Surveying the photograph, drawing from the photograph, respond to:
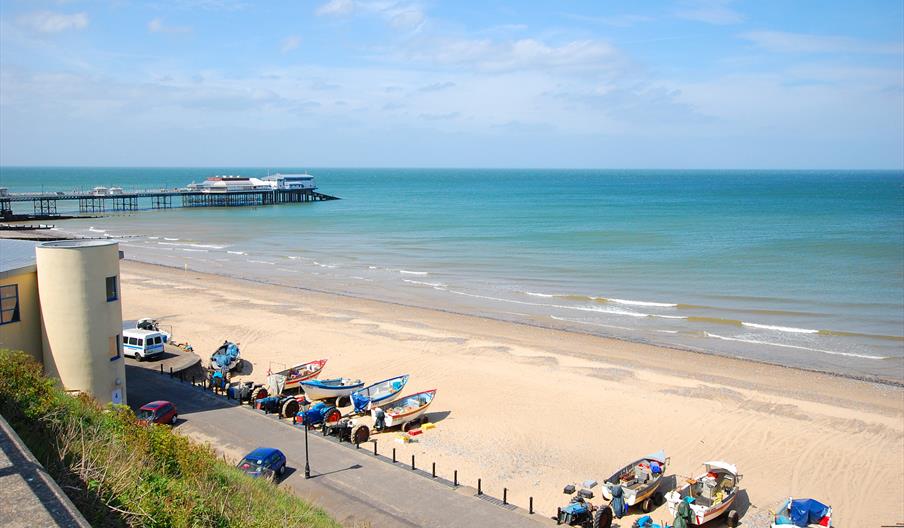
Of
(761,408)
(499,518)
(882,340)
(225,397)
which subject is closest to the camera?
(499,518)

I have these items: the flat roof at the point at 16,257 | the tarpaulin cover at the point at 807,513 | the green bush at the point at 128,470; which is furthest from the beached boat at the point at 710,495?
the flat roof at the point at 16,257

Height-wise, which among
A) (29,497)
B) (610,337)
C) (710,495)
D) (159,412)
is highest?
(29,497)

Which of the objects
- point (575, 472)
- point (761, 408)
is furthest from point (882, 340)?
point (575, 472)

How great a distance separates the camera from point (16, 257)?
21062 mm

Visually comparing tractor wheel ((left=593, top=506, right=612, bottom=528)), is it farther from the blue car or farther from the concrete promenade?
the concrete promenade

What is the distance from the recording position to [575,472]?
19422 millimetres

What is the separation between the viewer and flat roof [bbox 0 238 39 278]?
18625mm

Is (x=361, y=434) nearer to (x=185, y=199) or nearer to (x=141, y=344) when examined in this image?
(x=141, y=344)

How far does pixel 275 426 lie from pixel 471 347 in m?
13.1

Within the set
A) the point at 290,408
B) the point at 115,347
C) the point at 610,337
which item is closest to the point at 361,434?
the point at 290,408

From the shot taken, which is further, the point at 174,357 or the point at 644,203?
the point at 644,203

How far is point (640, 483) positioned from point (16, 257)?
62.1ft

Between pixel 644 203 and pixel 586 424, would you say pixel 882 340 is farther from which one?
pixel 644 203

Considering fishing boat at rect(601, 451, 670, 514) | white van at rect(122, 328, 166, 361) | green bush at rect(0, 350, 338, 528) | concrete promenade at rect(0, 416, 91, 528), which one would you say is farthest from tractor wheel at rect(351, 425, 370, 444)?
concrete promenade at rect(0, 416, 91, 528)
